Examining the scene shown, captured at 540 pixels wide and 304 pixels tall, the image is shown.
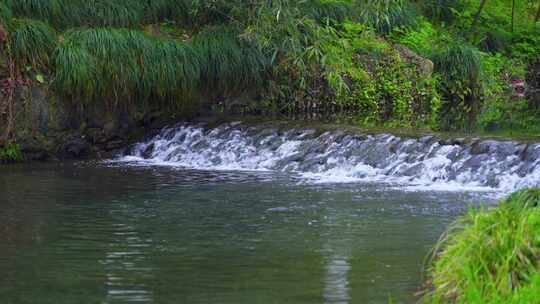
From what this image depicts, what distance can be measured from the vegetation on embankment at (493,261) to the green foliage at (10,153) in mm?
9949

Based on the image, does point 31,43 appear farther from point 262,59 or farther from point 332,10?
point 332,10

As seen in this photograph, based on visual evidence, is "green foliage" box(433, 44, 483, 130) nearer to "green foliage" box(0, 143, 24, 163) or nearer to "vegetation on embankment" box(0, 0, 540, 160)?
"vegetation on embankment" box(0, 0, 540, 160)

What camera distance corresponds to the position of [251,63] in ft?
55.0

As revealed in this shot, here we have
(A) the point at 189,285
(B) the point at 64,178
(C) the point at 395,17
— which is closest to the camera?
(A) the point at 189,285

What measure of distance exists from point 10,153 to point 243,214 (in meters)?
5.94

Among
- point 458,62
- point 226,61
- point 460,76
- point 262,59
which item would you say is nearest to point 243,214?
point 226,61

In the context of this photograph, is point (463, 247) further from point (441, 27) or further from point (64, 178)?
point (441, 27)

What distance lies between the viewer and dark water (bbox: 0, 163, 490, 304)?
6.80m

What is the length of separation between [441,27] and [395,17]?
4140mm

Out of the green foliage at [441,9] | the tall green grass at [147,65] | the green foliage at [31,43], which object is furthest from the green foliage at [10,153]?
the green foliage at [441,9]

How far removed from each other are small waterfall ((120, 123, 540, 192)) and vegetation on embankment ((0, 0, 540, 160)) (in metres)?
1.02

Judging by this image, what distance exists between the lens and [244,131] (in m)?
15.4

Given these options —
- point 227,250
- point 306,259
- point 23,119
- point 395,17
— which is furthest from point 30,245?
point 395,17

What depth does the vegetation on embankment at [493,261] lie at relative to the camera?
215 inches
